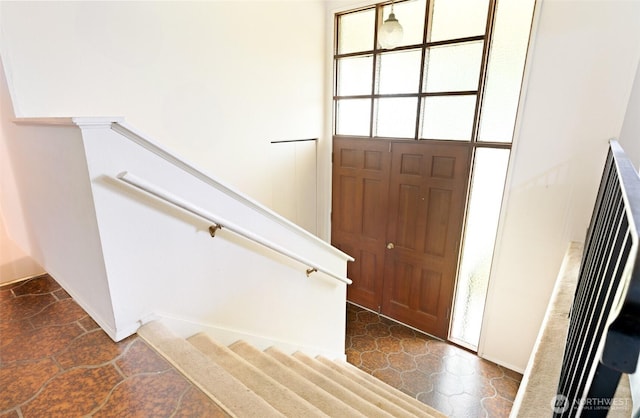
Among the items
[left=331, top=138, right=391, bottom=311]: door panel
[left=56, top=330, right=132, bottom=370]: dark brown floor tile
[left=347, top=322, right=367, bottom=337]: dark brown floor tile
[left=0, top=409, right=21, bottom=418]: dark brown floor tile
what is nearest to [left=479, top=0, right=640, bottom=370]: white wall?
[left=331, top=138, right=391, bottom=311]: door panel

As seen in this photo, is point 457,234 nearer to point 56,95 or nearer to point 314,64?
point 314,64

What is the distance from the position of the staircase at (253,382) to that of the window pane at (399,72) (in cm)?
274

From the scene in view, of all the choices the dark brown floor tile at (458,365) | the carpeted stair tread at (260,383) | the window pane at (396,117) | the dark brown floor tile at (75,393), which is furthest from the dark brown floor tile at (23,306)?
the dark brown floor tile at (458,365)

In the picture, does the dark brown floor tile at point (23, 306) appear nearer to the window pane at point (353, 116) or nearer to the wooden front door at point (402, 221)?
the wooden front door at point (402, 221)

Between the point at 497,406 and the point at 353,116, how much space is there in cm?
322

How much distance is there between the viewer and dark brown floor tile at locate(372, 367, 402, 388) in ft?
10.1

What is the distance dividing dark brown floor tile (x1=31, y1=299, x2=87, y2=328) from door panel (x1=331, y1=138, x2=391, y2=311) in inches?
116

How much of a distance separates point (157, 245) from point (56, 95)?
1.34m

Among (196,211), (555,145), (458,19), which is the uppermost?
(458,19)

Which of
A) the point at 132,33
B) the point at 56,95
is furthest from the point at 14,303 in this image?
the point at 132,33

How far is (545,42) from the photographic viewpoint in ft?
8.57

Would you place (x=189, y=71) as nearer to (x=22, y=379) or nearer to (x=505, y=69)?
(x=22, y=379)

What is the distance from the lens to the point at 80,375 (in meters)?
1.26

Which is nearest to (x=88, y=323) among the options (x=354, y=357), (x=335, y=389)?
(x=335, y=389)
